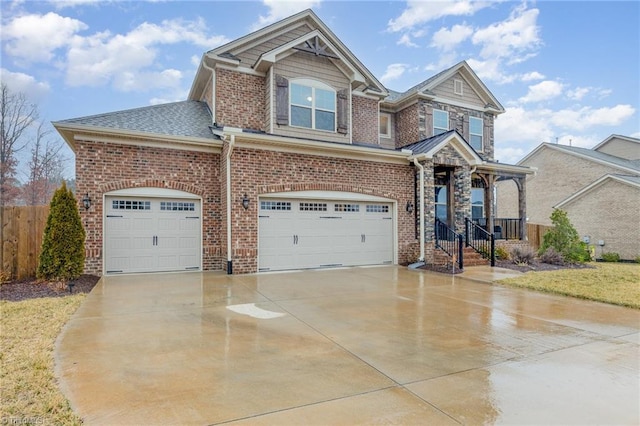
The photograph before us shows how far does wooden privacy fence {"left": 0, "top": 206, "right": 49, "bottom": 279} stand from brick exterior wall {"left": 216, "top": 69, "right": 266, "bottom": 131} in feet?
18.5

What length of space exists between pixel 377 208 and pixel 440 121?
589cm

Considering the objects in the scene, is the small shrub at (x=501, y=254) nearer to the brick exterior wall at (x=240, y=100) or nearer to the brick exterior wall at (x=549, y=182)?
the brick exterior wall at (x=240, y=100)

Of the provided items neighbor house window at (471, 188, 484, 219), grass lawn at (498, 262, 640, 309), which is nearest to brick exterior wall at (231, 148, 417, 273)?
grass lawn at (498, 262, 640, 309)

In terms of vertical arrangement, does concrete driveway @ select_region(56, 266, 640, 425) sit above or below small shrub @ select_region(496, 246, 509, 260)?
below

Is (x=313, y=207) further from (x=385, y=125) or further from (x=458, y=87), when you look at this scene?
(x=458, y=87)

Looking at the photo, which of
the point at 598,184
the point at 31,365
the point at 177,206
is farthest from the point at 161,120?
the point at 598,184

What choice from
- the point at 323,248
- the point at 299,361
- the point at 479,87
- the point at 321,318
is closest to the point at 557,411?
the point at 299,361

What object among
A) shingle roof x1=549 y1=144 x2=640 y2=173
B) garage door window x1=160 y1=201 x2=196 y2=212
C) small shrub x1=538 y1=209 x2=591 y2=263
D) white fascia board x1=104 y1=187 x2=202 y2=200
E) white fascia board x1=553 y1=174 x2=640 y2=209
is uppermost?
shingle roof x1=549 y1=144 x2=640 y2=173

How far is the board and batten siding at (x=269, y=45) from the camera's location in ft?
37.7

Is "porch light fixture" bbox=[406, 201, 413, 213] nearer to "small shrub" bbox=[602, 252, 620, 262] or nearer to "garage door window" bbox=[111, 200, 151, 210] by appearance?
"garage door window" bbox=[111, 200, 151, 210]

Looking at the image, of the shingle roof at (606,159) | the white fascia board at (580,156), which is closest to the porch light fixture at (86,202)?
the white fascia board at (580,156)

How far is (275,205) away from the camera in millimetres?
10531

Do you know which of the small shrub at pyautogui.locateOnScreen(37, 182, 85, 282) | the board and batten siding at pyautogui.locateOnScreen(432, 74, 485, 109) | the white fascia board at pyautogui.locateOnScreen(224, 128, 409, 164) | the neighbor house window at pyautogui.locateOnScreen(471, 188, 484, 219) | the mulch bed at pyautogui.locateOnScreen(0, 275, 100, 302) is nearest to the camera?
the mulch bed at pyautogui.locateOnScreen(0, 275, 100, 302)

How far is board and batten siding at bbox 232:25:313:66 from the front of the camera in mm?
11478
